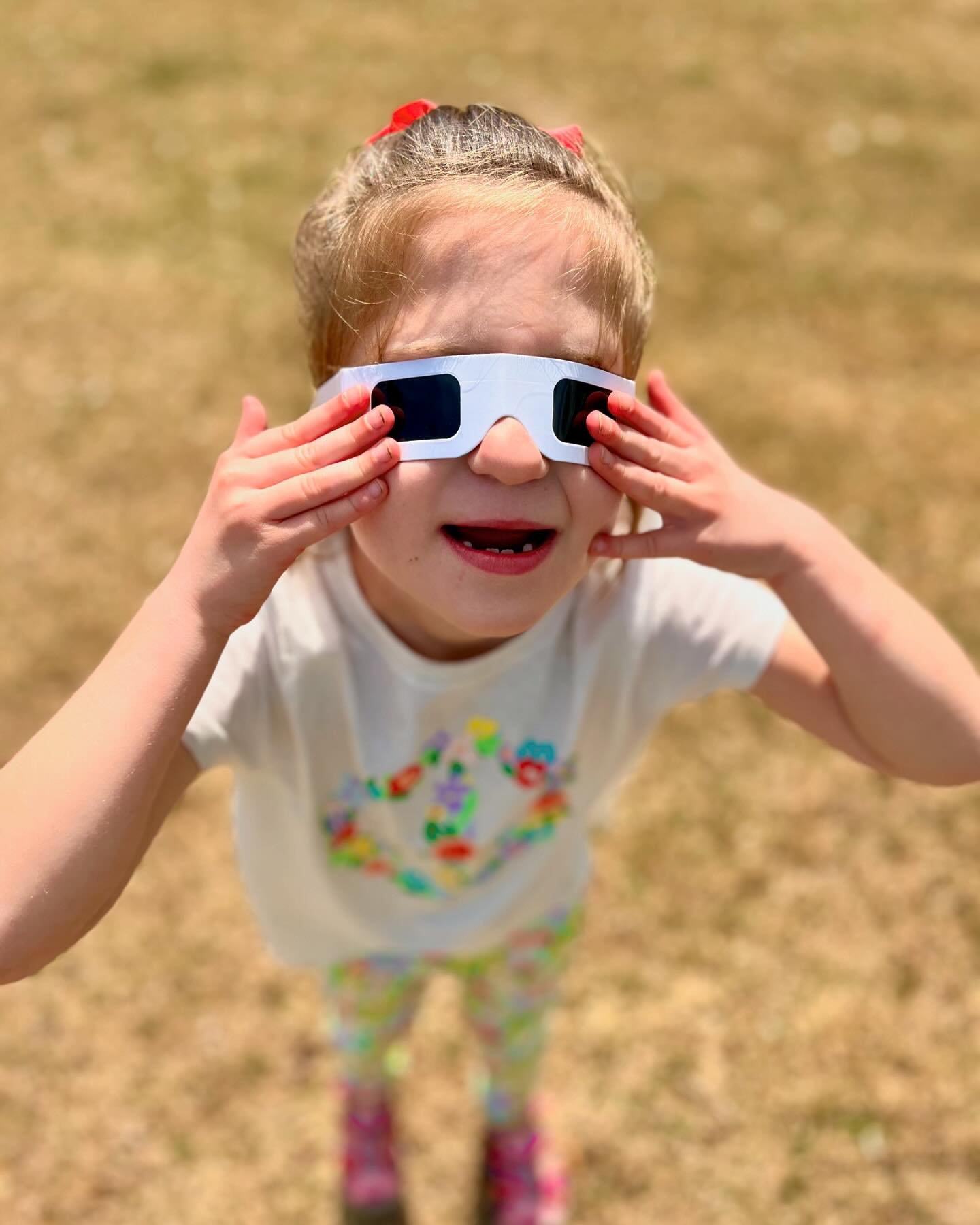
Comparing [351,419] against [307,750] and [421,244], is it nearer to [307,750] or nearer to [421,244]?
[421,244]

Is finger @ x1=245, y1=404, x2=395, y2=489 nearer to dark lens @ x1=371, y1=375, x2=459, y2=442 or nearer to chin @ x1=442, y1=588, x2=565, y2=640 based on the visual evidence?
dark lens @ x1=371, y1=375, x2=459, y2=442

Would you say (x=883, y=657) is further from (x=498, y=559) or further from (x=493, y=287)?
(x=493, y=287)

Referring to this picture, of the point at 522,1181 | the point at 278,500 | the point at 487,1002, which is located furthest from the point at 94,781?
the point at 522,1181

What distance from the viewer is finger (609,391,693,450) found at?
5.44 feet

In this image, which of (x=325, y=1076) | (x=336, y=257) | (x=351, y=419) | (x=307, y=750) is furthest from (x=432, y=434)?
(x=325, y=1076)

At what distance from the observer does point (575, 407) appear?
1587 mm

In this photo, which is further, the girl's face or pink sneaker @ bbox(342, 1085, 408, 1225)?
pink sneaker @ bbox(342, 1085, 408, 1225)

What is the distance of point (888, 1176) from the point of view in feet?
9.72

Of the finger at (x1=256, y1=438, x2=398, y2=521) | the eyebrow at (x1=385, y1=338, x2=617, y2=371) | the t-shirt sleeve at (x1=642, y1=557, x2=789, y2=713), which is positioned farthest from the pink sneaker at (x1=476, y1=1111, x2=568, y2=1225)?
the eyebrow at (x1=385, y1=338, x2=617, y2=371)

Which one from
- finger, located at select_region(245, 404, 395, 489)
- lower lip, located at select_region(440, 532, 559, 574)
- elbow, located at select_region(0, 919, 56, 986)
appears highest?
finger, located at select_region(245, 404, 395, 489)

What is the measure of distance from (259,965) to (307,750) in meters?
1.59

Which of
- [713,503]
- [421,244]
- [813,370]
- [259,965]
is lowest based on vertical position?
[259,965]

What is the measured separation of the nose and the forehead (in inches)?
4.1

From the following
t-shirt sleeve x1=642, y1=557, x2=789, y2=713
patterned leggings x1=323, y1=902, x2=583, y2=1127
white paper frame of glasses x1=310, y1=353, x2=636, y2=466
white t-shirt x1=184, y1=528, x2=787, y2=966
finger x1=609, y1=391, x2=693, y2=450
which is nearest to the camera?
white paper frame of glasses x1=310, y1=353, x2=636, y2=466
